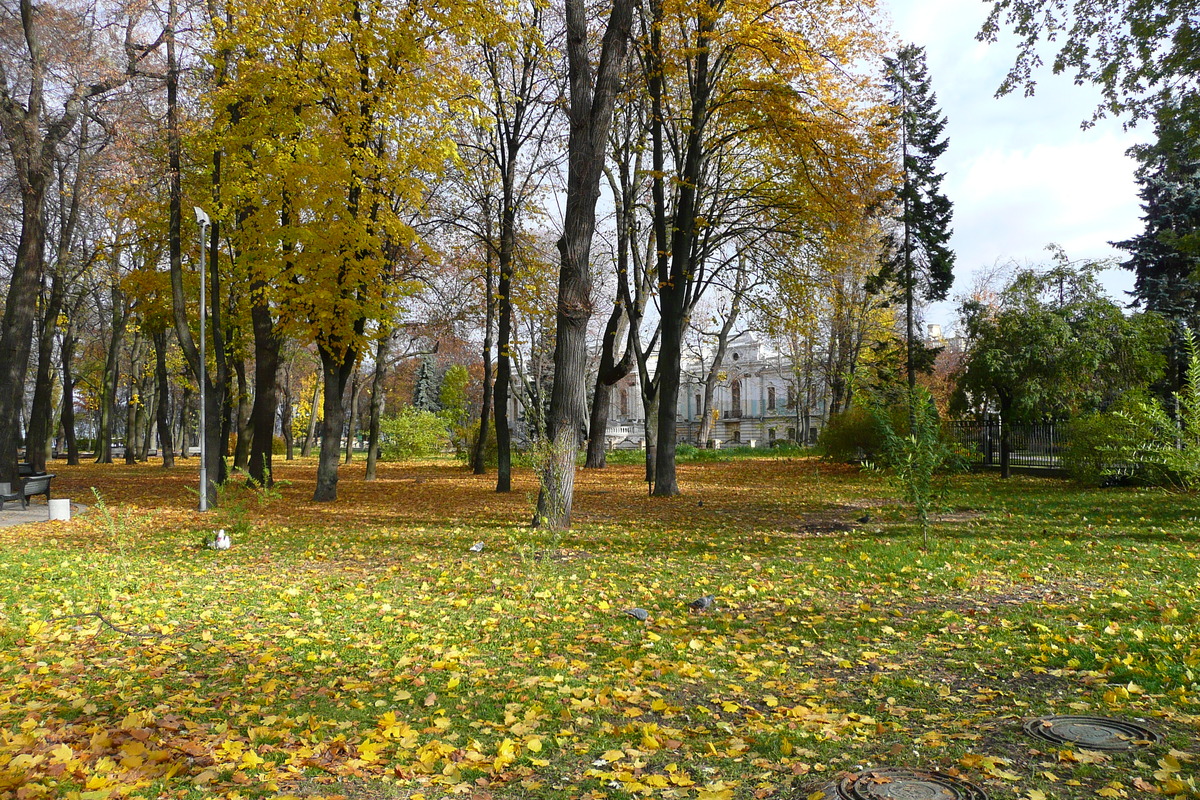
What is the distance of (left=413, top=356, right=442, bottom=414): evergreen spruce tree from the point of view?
198 feet

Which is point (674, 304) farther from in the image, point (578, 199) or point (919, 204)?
point (919, 204)

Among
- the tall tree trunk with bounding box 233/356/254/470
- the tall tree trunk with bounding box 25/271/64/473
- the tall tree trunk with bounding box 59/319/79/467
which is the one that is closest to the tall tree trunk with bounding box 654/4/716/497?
the tall tree trunk with bounding box 233/356/254/470

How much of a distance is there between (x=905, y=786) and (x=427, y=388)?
2373 inches

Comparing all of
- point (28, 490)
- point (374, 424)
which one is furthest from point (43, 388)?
point (28, 490)

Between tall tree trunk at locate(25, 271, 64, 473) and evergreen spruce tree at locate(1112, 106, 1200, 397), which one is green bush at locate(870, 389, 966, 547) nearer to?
evergreen spruce tree at locate(1112, 106, 1200, 397)

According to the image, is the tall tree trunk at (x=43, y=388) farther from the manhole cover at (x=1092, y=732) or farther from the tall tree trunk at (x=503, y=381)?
the manhole cover at (x=1092, y=732)

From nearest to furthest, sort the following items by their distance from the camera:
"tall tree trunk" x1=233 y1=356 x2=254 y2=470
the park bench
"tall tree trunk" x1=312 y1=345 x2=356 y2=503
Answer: the park bench
"tall tree trunk" x1=312 y1=345 x2=356 y2=503
"tall tree trunk" x1=233 y1=356 x2=254 y2=470

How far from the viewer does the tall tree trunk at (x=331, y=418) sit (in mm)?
15688

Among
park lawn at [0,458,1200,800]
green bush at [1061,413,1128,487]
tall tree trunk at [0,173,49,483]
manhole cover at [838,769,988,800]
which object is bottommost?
park lawn at [0,458,1200,800]

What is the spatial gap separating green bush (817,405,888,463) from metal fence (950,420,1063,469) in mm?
2484

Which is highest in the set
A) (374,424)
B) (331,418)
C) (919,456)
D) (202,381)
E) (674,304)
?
(674,304)

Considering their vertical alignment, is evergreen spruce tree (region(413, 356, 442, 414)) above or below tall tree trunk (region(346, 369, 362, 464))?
above

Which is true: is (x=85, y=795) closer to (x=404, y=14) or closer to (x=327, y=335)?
(x=327, y=335)

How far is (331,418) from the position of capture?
15.8m
